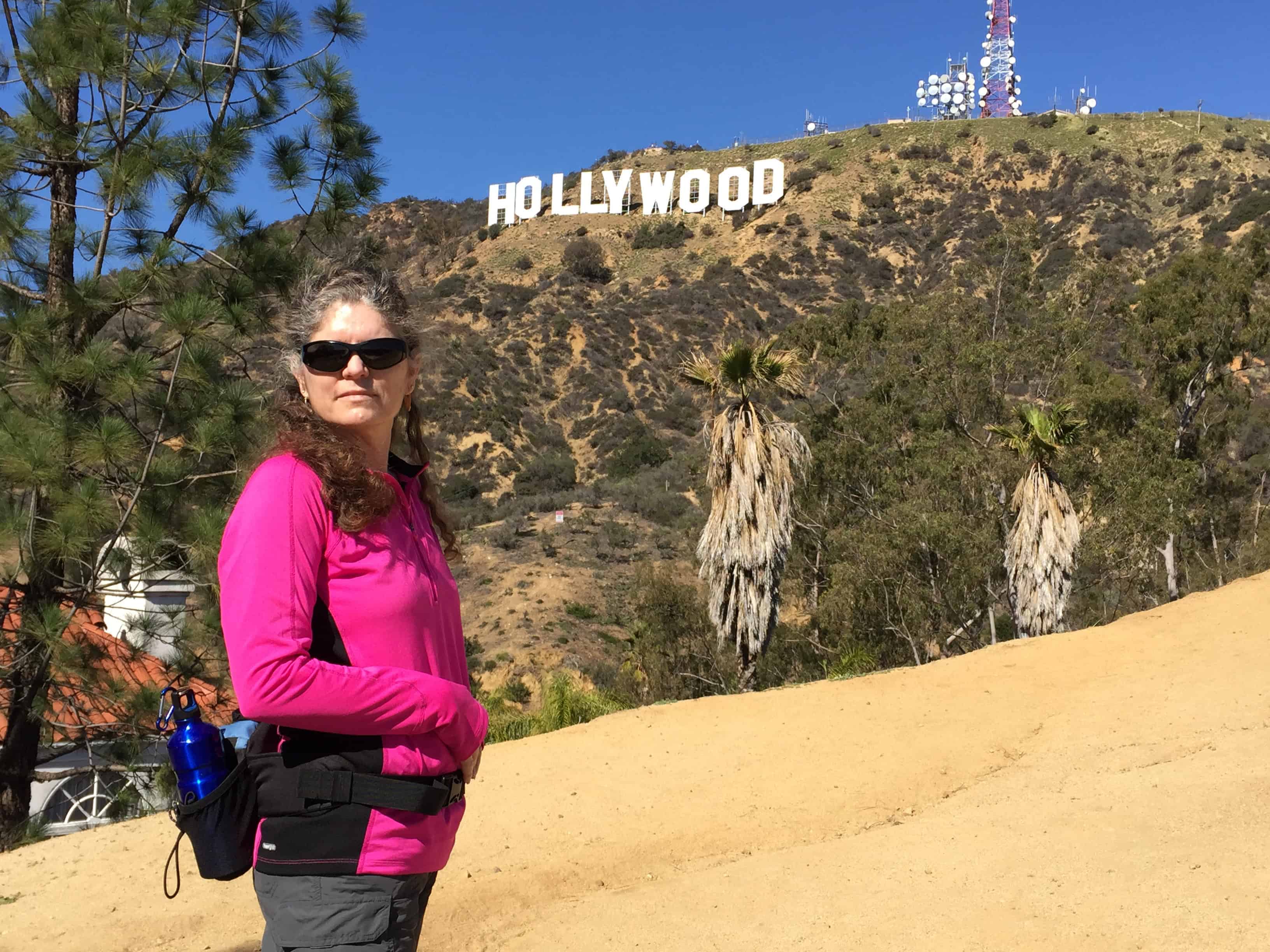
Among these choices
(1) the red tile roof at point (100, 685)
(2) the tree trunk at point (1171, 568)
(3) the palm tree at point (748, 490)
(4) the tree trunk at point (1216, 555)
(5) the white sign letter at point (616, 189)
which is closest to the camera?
(1) the red tile roof at point (100, 685)

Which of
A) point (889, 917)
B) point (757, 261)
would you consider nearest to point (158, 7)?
point (889, 917)

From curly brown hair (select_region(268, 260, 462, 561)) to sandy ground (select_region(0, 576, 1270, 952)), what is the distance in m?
3.75

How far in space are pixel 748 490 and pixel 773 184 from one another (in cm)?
5375

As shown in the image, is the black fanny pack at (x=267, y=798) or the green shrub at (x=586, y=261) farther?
the green shrub at (x=586, y=261)

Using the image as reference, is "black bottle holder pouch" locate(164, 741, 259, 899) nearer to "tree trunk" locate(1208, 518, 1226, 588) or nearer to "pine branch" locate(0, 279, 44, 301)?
"pine branch" locate(0, 279, 44, 301)

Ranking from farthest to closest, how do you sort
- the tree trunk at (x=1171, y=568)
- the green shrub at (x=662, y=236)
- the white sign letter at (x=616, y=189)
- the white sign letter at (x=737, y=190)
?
the white sign letter at (x=616, y=189), the white sign letter at (x=737, y=190), the green shrub at (x=662, y=236), the tree trunk at (x=1171, y=568)

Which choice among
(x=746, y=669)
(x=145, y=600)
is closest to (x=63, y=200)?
(x=145, y=600)

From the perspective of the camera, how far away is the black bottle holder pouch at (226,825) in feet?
6.51

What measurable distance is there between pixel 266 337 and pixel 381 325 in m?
5.12

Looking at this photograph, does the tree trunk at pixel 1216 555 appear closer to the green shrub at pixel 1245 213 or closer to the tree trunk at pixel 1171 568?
the tree trunk at pixel 1171 568

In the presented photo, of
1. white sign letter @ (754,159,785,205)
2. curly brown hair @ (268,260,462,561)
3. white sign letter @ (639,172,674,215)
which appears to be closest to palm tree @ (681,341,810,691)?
curly brown hair @ (268,260,462,561)

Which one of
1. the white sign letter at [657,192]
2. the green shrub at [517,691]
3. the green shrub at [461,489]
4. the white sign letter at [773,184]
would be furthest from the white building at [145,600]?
the white sign letter at [657,192]

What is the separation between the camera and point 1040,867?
229 inches

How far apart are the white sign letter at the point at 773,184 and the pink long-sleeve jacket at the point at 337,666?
210 feet
